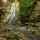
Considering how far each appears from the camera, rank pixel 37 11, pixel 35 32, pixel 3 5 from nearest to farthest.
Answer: pixel 35 32
pixel 37 11
pixel 3 5

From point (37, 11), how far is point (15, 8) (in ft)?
1.66

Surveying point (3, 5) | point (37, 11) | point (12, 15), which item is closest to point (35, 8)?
point (37, 11)

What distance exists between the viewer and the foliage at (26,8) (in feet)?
8.03

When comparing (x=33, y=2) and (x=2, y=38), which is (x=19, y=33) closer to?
(x=2, y=38)

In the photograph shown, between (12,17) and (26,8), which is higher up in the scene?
(26,8)

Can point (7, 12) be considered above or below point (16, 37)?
above

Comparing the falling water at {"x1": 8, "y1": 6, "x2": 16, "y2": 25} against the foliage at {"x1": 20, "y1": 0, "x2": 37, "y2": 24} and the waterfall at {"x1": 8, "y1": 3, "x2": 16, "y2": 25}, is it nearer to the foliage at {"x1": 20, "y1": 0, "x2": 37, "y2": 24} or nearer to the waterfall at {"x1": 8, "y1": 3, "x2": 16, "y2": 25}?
the waterfall at {"x1": 8, "y1": 3, "x2": 16, "y2": 25}

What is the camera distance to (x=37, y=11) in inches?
93.3

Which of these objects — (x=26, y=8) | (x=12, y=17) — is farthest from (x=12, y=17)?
(x=26, y=8)

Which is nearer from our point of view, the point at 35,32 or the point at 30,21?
the point at 35,32

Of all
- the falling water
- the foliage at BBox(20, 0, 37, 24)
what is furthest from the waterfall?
the foliage at BBox(20, 0, 37, 24)

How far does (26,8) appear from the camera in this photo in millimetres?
2510

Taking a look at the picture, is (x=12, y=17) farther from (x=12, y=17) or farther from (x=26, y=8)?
(x=26, y=8)

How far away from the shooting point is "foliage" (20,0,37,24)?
8.03 ft
